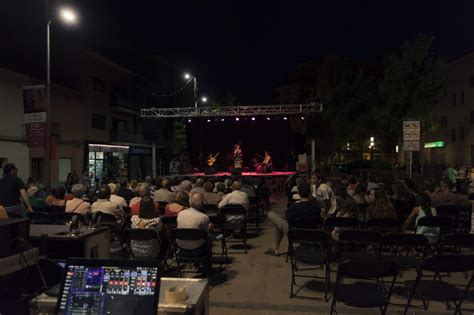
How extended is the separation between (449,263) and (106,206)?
4.96 metres

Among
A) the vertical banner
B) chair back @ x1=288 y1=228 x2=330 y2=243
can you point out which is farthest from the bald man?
the vertical banner

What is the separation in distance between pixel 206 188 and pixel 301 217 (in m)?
3.08

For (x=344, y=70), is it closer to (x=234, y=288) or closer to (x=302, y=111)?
(x=302, y=111)

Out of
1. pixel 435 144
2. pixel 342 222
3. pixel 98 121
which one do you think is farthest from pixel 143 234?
pixel 435 144

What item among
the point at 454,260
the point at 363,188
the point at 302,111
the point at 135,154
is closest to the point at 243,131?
the point at 302,111

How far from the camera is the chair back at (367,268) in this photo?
Result: 361 cm

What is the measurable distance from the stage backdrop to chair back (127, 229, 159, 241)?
17514mm

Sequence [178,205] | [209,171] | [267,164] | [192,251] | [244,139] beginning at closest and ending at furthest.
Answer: [192,251] → [178,205] → [267,164] → [209,171] → [244,139]

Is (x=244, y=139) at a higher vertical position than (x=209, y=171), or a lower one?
higher

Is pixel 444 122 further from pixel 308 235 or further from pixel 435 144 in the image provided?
pixel 308 235

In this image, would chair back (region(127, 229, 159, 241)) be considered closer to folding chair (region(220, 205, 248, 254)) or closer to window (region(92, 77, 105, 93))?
folding chair (region(220, 205, 248, 254))

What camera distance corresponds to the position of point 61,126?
2155 cm

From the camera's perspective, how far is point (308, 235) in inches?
201

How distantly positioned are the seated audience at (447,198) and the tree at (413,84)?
42.7 feet
